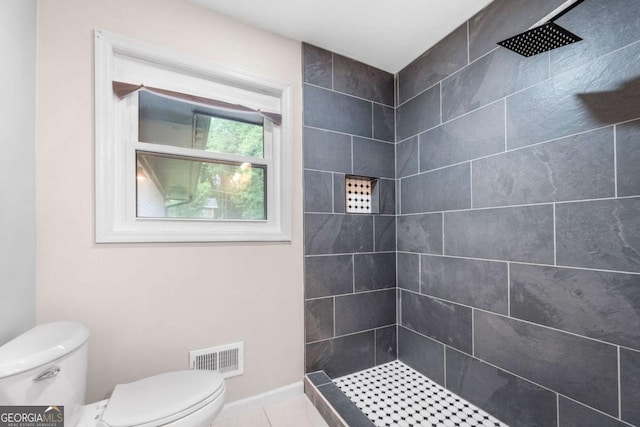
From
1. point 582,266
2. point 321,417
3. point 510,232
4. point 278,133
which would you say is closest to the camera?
point 582,266

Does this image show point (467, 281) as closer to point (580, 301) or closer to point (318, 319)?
point (580, 301)

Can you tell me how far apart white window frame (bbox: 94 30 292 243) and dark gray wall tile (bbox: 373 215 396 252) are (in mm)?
704

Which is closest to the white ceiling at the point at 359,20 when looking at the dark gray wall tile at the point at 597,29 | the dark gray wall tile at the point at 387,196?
the dark gray wall tile at the point at 597,29

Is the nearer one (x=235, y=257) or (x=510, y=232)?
(x=510, y=232)

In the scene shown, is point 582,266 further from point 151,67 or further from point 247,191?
point 151,67

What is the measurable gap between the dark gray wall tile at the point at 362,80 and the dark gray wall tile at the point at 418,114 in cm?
17

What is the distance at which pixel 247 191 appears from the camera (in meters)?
1.69

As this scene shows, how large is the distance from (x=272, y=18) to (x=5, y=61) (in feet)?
4.07

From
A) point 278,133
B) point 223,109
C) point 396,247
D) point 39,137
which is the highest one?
point 223,109

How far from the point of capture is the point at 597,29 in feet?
3.55

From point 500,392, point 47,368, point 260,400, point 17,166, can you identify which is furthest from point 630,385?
point 17,166

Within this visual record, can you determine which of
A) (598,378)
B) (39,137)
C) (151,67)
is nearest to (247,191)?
(151,67)

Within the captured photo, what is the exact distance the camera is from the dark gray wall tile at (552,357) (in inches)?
41.0

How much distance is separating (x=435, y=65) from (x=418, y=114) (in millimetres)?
322
